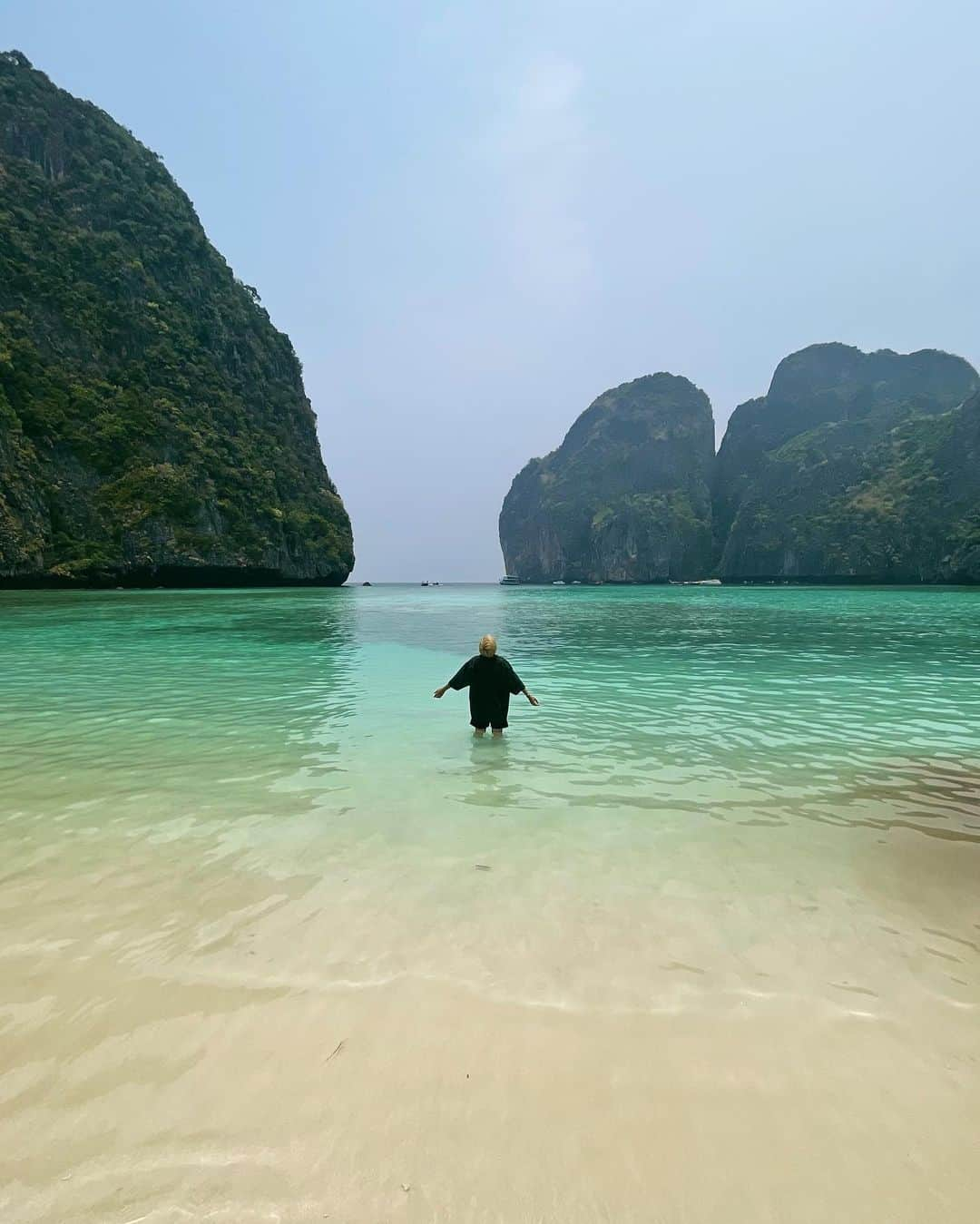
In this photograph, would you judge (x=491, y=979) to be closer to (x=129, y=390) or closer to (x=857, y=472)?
(x=129, y=390)

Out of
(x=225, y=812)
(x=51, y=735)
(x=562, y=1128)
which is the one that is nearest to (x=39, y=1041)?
(x=562, y=1128)

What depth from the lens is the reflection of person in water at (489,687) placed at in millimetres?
8328

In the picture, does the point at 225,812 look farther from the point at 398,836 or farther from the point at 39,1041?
the point at 39,1041

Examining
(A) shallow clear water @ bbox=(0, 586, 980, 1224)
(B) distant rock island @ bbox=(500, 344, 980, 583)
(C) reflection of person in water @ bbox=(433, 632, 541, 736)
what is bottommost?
(A) shallow clear water @ bbox=(0, 586, 980, 1224)

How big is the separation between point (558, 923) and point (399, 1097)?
5.05 ft

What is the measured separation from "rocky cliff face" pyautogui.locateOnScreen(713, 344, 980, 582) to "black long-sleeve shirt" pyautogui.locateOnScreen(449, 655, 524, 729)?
114312 mm

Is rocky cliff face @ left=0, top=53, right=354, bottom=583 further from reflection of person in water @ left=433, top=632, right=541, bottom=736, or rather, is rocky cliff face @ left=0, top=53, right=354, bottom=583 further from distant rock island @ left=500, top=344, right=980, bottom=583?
distant rock island @ left=500, top=344, right=980, bottom=583

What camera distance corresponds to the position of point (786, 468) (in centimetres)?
15800

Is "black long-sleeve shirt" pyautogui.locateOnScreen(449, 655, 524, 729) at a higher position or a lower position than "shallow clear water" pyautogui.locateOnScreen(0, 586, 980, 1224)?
higher

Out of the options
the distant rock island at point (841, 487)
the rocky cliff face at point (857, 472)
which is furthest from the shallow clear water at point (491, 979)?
the distant rock island at point (841, 487)

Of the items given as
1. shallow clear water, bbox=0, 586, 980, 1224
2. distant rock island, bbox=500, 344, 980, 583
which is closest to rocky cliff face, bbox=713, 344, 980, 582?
distant rock island, bbox=500, 344, 980, 583

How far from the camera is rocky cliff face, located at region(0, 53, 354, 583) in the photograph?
6100 cm

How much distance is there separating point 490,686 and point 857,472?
162m

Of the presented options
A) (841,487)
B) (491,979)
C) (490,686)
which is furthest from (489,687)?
(841,487)
